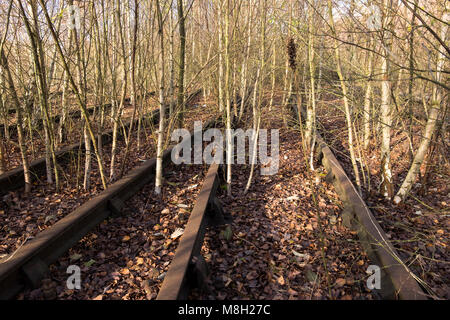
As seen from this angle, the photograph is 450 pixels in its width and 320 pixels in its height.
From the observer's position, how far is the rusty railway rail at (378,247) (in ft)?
8.18

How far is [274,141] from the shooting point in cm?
762

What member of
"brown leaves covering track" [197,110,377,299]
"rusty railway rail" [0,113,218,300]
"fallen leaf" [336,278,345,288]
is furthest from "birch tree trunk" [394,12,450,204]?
"rusty railway rail" [0,113,218,300]

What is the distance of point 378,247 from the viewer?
3033mm

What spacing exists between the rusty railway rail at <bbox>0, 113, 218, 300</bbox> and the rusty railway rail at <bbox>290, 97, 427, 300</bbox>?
9.88 ft

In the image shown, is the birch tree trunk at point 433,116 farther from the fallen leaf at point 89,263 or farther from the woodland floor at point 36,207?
the woodland floor at point 36,207

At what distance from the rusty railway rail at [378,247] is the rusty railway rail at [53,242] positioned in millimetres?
3011

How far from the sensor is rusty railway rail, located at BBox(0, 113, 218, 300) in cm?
257

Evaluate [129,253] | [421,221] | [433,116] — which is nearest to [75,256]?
[129,253]

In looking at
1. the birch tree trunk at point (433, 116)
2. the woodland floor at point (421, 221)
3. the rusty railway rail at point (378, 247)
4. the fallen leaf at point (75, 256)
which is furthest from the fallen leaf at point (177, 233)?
the birch tree trunk at point (433, 116)

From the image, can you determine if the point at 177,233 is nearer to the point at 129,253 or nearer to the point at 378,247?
the point at 129,253

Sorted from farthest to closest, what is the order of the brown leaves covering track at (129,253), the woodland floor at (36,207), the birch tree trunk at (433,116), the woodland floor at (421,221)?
the birch tree trunk at (433,116) → the woodland floor at (36,207) → the woodland floor at (421,221) → the brown leaves covering track at (129,253)

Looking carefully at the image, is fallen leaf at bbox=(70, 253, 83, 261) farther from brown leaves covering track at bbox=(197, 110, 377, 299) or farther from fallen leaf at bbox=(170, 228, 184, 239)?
brown leaves covering track at bbox=(197, 110, 377, 299)
